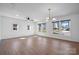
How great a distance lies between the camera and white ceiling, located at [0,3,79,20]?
2043mm

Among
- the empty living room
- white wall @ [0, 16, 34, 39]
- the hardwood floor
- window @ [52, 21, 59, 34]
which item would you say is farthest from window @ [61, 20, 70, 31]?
white wall @ [0, 16, 34, 39]

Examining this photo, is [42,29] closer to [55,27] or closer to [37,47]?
[55,27]

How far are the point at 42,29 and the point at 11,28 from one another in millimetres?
788

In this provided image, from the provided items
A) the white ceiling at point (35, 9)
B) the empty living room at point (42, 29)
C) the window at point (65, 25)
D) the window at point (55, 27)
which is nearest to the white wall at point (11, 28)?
the empty living room at point (42, 29)

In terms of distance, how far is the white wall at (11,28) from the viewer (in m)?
2.08

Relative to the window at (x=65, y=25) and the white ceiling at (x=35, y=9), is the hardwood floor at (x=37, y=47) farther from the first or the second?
the white ceiling at (x=35, y=9)

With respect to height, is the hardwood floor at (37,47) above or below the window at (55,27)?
below

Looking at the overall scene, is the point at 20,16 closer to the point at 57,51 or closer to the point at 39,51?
the point at 39,51

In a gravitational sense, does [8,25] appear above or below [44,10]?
below

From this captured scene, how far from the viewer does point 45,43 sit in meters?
2.15

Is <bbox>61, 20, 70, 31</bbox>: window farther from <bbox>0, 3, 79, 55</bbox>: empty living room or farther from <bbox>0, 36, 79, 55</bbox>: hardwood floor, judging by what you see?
<bbox>0, 36, 79, 55</bbox>: hardwood floor

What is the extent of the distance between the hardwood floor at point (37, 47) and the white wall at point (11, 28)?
137 mm

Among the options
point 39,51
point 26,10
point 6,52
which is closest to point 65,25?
point 39,51
